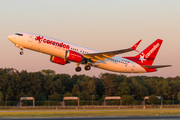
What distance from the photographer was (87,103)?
113375 millimetres

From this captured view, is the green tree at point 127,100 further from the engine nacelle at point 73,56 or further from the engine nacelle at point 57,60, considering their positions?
the engine nacelle at point 73,56

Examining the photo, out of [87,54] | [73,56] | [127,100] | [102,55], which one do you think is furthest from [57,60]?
[127,100]

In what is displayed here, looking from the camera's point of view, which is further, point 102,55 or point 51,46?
point 102,55

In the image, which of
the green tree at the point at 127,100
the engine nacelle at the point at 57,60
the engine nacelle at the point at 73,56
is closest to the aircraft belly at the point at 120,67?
the engine nacelle at the point at 73,56

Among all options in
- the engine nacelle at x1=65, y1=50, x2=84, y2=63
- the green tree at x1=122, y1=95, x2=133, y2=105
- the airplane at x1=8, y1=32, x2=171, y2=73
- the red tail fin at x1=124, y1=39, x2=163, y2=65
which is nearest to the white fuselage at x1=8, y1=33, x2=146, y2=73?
the airplane at x1=8, y1=32, x2=171, y2=73

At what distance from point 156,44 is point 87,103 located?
175 feet

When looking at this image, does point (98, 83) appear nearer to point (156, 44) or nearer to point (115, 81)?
point (115, 81)

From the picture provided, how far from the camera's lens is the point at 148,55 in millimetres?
65562

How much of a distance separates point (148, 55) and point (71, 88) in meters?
81.7

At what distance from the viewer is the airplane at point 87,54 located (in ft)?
176

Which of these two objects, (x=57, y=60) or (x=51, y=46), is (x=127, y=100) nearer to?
(x=57, y=60)

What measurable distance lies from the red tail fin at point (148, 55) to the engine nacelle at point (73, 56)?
45.3ft

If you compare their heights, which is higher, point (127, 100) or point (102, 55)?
point (102, 55)

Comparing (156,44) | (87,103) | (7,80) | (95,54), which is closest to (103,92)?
(87,103)
